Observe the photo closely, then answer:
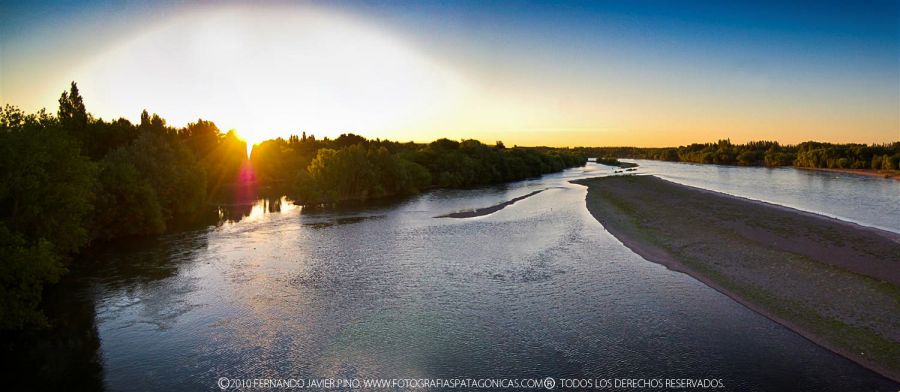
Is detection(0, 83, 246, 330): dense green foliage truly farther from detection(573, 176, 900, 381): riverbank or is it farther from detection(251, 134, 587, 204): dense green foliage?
detection(573, 176, 900, 381): riverbank

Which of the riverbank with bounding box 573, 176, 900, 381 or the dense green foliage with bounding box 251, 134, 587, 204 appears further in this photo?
the dense green foliage with bounding box 251, 134, 587, 204

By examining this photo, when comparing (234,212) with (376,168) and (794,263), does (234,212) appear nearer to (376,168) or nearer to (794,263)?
(376,168)

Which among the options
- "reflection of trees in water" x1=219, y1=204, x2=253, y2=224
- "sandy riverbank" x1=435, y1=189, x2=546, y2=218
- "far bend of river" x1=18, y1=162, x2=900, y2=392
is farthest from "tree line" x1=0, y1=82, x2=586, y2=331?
"sandy riverbank" x1=435, y1=189, x2=546, y2=218

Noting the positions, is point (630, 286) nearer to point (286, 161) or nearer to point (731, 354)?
point (731, 354)

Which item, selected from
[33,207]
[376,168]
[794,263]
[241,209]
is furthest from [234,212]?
[794,263]

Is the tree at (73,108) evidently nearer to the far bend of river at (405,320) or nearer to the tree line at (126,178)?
the tree line at (126,178)
